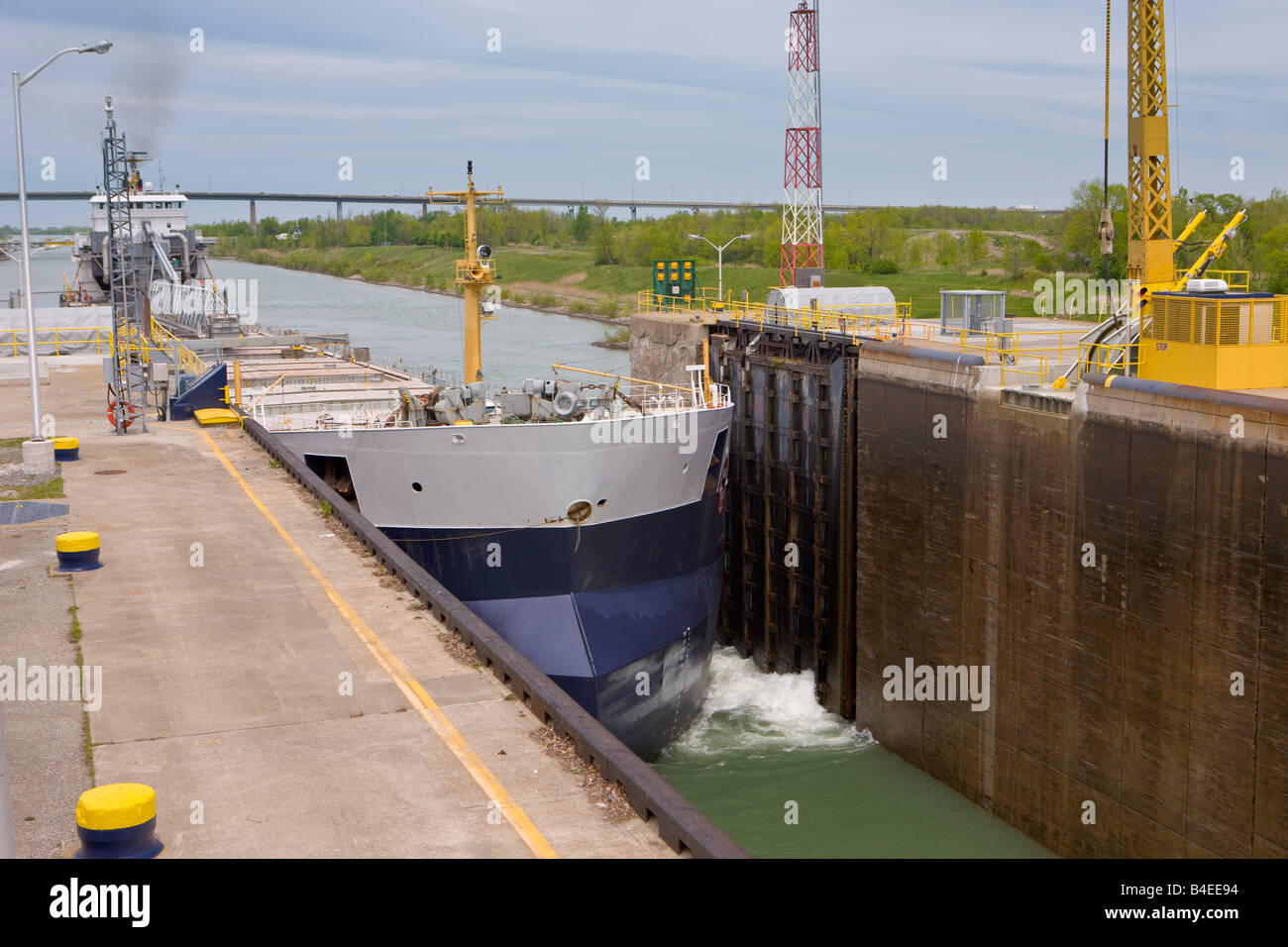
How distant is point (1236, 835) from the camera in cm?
1545

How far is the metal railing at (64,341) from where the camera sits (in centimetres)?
4456

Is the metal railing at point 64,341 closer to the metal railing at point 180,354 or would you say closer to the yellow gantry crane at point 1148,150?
the metal railing at point 180,354

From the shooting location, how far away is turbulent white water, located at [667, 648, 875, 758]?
942 inches

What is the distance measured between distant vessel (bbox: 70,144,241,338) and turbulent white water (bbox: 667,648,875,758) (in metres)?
29.2

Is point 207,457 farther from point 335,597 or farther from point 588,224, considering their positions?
point 588,224

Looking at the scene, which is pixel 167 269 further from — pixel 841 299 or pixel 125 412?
pixel 841 299

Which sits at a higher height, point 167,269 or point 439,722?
point 167,269

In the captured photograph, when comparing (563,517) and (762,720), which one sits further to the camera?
(762,720)

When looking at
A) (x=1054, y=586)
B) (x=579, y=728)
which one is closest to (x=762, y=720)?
(x=1054, y=586)

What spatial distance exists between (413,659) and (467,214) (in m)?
15.8

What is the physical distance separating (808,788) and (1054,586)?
20.0 ft

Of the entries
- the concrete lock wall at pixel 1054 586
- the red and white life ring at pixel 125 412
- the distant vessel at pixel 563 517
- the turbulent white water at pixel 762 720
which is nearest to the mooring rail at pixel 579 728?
the distant vessel at pixel 563 517

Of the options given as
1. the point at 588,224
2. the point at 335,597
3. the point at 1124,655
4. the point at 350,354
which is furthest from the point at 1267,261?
the point at 588,224

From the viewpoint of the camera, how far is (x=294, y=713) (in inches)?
458
